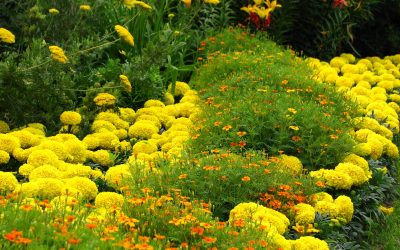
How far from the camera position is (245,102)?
6.86 metres

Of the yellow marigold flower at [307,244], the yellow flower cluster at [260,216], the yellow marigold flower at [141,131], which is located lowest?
the yellow marigold flower at [141,131]

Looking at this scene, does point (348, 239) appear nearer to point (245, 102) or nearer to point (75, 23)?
point (245, 102)

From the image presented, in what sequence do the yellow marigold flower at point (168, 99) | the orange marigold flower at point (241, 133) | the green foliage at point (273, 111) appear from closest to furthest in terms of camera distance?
1. the orange marigold flower at point (241, 133)
2. the green foliage at point (273, 111)
3. the yellow marigold flower at point (168, 99)

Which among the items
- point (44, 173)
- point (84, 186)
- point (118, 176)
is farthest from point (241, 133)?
point (44, 173)

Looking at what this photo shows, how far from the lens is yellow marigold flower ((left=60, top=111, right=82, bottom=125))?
257 inches

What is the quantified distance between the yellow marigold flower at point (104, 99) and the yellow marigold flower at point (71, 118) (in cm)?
29

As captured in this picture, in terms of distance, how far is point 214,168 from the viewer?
5.11m

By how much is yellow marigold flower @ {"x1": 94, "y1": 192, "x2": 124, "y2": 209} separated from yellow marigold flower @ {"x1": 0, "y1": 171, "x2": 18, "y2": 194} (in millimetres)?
593

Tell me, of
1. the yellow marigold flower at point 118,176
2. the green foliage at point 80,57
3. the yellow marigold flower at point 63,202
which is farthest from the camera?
the green foliage at point 80,57

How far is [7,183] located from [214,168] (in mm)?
1399

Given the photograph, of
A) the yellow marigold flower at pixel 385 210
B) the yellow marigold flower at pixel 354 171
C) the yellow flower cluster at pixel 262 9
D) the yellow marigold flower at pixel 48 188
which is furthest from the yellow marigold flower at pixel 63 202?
the yellow flower cluster at pixel 262 9

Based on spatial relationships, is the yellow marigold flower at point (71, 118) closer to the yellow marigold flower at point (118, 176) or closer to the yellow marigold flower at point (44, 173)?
the yellow marigold flower at point (118, 176)

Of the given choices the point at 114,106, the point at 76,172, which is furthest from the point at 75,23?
the point at 76,172

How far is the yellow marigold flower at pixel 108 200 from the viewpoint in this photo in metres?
4.88
